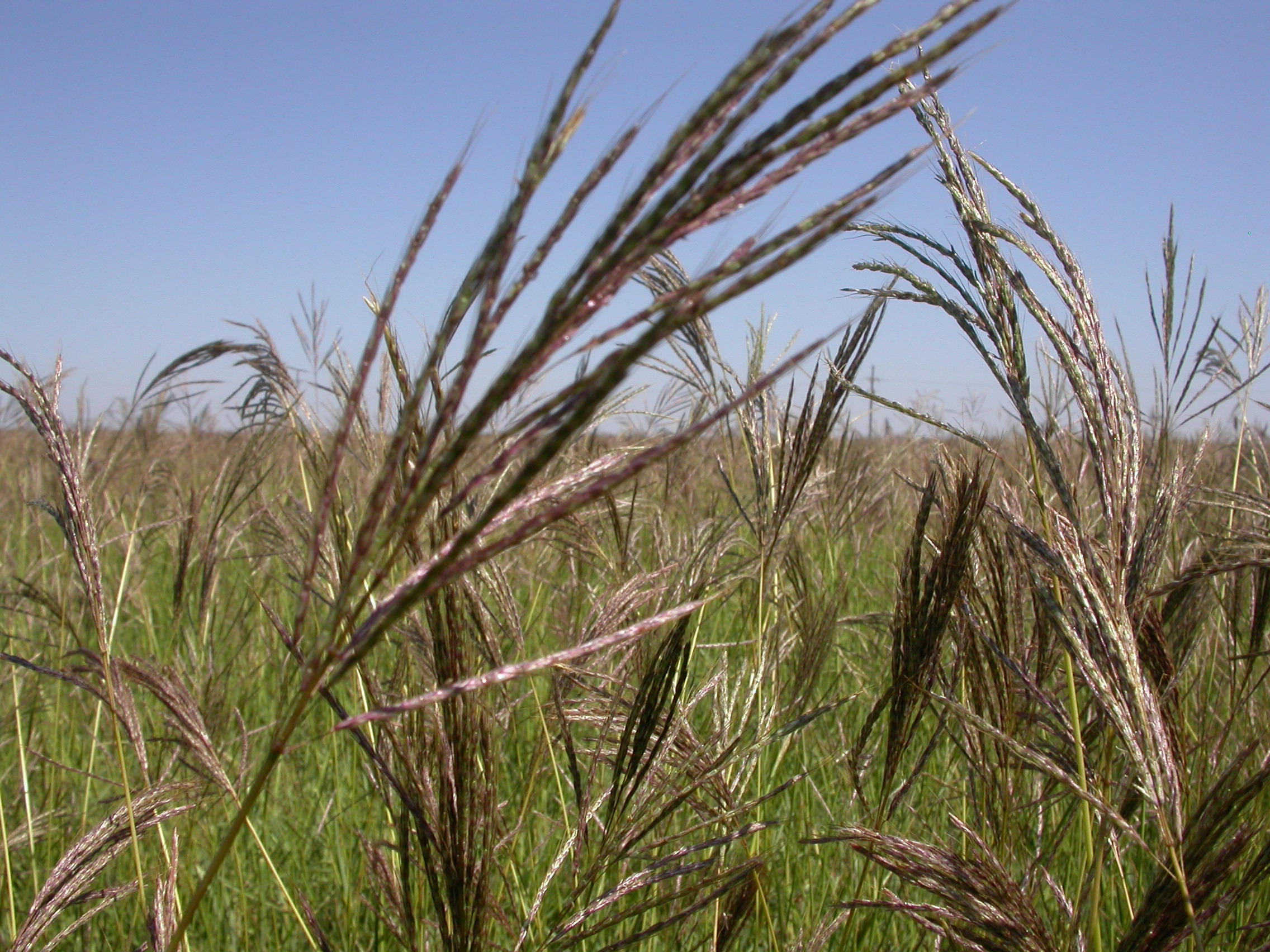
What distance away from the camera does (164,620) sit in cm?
436

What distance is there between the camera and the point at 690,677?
1.98m

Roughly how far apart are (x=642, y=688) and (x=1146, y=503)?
89.1 inches

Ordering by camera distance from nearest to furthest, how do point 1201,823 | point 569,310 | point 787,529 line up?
point 569,310
point 1201,823
point 787,529

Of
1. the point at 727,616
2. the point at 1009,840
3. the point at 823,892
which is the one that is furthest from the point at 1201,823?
the point at 727,616

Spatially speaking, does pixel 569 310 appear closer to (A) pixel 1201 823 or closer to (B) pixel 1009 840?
(A) pixel 1201 823

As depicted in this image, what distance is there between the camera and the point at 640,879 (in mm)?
1169

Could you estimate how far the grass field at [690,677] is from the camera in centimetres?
52

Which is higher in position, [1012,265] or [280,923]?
[1012,265]

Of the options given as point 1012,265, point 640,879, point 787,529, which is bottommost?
point 640,879

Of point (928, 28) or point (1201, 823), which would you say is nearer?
point (928, 28)

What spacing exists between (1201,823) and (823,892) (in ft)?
4.16

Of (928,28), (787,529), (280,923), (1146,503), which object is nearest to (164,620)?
(280,923)

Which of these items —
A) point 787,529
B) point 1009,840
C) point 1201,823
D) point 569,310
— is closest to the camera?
point 569,310

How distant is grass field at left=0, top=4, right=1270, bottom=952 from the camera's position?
524 millimetres
